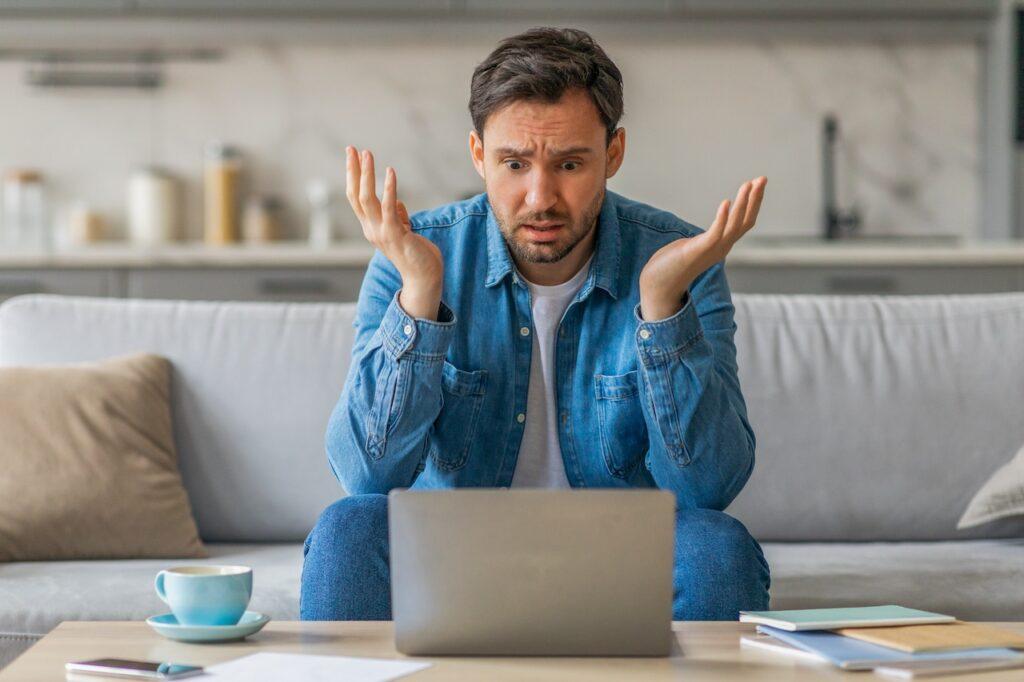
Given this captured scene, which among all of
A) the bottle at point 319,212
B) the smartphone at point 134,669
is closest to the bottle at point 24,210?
the bottle at point 319,212

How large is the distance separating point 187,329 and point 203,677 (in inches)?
54.2

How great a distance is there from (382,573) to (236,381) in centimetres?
89

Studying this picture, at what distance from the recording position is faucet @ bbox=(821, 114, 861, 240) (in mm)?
4719

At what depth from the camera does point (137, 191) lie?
183 inches

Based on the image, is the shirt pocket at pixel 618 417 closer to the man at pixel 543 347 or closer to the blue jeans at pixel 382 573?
the man at pixel 543 347

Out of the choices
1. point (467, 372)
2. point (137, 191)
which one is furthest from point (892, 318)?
point (137, 191)

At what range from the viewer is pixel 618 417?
184 cm

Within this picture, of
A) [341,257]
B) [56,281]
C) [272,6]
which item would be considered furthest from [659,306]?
[272,6]

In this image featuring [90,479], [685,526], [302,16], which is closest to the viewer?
[685,526]

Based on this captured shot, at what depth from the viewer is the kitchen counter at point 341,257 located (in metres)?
4.20

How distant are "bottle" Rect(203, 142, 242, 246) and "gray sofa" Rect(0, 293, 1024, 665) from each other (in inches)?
87.0

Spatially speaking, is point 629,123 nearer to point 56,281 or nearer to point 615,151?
point 56,281

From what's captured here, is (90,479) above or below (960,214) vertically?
below

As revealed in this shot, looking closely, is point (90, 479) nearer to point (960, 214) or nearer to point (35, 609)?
point (35, 609)
